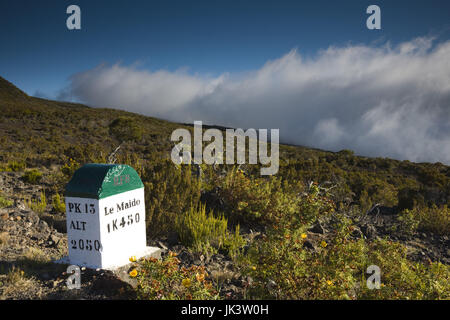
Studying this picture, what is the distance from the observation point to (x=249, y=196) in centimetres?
587

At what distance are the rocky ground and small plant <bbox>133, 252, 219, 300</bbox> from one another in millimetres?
421

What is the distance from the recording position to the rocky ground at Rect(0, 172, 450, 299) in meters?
3.19

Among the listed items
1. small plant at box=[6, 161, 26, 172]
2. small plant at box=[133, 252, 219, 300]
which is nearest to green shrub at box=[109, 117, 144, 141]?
small plant at box=[6, 161, 26, 172]

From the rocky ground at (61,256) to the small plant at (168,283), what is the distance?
0.42 m

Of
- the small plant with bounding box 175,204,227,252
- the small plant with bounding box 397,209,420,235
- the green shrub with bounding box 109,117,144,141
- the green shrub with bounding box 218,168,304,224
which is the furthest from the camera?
the green shrub with bounding box 109,117,144,141

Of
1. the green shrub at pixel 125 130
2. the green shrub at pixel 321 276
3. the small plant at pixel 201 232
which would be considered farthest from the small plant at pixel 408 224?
the green shrub at pixel 125 130

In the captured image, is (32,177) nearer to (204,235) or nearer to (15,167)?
(15,167)

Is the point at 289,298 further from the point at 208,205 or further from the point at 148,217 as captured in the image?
the point at 208,205

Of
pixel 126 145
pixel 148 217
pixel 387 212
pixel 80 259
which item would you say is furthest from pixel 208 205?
pixel 126 145

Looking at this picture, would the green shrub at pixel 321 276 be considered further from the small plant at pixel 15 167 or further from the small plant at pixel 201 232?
the small plant at pixel 15 167

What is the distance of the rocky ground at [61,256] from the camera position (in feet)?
10.5

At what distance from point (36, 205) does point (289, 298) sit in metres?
5.18

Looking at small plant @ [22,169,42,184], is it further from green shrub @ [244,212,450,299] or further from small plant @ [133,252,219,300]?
green shrub @ [244,212,450,299]

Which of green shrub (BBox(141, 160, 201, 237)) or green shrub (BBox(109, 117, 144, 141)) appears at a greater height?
green shrub (BBox(109, 117, 144, 141))
